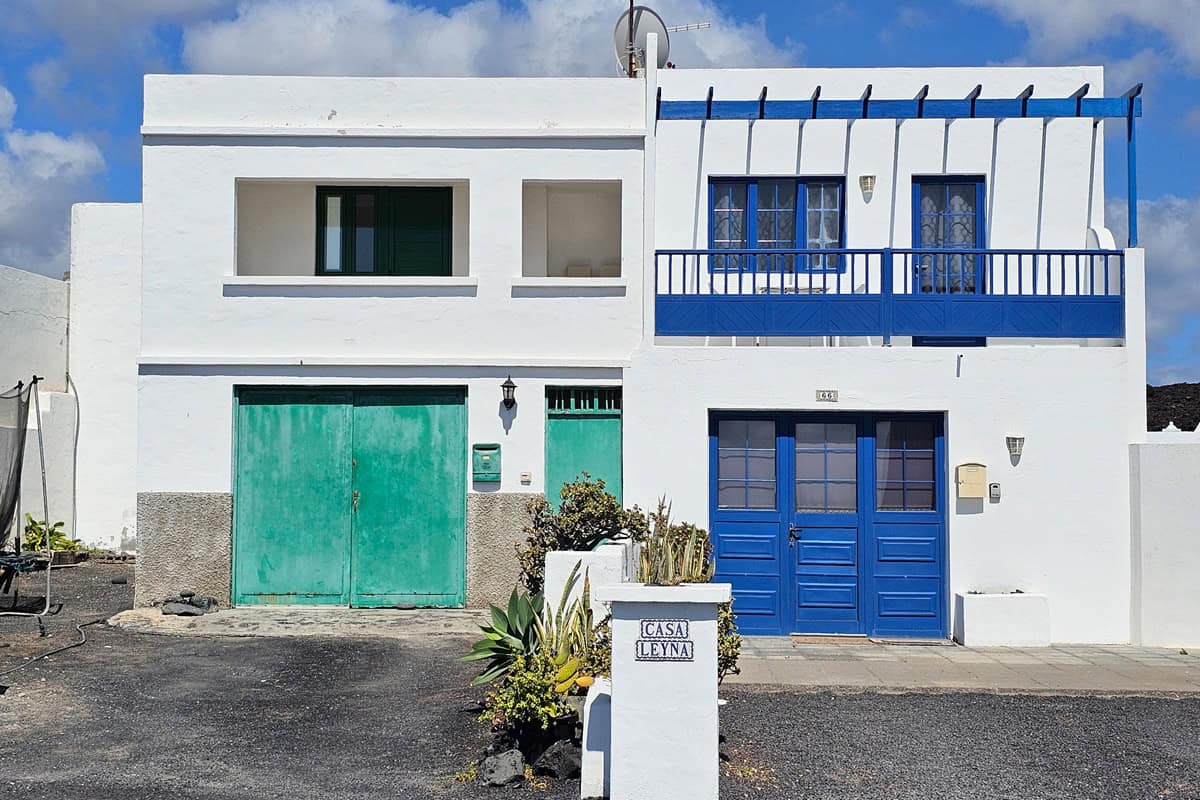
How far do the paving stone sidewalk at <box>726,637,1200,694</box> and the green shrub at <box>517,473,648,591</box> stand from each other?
162 cm

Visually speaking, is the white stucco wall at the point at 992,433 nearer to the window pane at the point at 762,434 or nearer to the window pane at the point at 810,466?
the window pane at the point at 762,434

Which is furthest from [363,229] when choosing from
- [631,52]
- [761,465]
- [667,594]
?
[667,594]

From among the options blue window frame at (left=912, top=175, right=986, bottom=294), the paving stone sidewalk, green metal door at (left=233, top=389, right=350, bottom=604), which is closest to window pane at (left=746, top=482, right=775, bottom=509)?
the paving stone sidewalk

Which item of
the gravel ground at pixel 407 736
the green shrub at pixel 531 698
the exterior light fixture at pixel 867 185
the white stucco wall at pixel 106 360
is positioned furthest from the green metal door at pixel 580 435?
the white stucco wall at pixel 106 360

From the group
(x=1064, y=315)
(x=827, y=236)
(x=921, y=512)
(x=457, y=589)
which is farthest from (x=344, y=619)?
(x=1064, y=315)

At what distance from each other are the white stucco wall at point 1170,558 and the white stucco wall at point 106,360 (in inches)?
539

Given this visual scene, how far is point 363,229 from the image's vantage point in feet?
Answer: 46.1

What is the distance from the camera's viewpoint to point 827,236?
14703 mm

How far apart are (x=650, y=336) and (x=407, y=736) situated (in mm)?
5748

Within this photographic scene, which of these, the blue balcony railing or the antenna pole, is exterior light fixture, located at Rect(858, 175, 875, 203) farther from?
the antenna pole

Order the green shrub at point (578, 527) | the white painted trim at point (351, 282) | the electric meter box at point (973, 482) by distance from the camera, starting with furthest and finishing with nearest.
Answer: the white painted trim at point (351, 282)
the electric meter box at point (973, 482)
the green shrub at point (578, 527)

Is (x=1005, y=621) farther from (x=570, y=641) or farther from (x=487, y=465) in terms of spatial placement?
(x=570, y=641)

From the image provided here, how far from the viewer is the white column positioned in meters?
6.28

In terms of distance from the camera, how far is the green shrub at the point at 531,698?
278 inches
